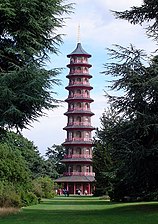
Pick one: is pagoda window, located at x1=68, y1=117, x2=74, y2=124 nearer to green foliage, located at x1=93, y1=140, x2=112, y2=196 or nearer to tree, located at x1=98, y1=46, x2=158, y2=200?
green foliage, located at x1=93, y1=140, x2=112, y2=196

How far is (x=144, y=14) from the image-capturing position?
1816 centimetres

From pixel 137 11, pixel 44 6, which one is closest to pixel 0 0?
pixel 44 6

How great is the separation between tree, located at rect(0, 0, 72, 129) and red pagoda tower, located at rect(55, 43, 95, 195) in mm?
47939

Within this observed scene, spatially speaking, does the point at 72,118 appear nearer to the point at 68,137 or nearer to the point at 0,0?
the point at 68,137

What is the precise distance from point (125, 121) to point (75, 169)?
155 ft

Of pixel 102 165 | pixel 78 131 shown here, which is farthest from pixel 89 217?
pixel 78 131

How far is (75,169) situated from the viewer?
65.1 meters

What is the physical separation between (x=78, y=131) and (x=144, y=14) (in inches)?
1863

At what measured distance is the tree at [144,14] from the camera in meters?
17.8

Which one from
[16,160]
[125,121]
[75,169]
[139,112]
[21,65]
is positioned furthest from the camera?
[75,169]

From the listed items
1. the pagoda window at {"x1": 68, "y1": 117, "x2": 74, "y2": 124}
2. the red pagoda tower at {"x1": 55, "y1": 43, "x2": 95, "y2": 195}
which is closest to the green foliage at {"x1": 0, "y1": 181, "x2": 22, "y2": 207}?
the red pagoda tower at {"x1": 55, "y1": 43, "x2": 95, "y2": 195}

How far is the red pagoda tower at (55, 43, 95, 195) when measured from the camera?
6406 centimetres

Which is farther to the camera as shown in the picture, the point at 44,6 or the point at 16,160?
the point at 16,160

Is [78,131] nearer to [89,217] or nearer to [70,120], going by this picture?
[70,120]
